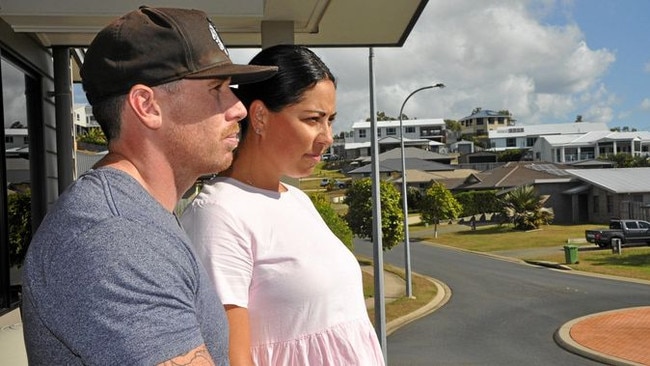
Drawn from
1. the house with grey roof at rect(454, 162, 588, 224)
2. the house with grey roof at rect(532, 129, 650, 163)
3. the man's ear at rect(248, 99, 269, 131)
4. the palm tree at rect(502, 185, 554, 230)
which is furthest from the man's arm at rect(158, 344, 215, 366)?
the house with grey roof at rect(532, 129, 650, 163)

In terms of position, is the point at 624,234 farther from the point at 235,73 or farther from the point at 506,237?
the point at 235,73

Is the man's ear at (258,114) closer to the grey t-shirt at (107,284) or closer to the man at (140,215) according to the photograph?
the man at (140,215)

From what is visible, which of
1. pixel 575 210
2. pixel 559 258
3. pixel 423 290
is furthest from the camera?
pixel 575 210

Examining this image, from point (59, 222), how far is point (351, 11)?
4.63 m

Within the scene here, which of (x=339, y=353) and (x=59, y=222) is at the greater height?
(x=59, y=222)

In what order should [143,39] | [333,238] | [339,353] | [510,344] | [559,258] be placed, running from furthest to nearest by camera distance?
1. [559,258]
2. [510,344]
3. [333,238]
4. [339,353]
5. [143,39]

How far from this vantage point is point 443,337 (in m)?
18.1

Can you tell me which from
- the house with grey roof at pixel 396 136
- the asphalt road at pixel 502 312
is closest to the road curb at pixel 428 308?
the asphalt road at pixel 502 312

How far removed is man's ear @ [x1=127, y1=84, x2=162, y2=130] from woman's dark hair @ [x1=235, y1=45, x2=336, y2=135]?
66 centimetres

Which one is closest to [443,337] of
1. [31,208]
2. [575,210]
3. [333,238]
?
[31,208]

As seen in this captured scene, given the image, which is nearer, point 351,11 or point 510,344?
point 351,11

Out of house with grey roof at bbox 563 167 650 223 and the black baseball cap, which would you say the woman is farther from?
house with grey roof at bbox 563 167 650 223

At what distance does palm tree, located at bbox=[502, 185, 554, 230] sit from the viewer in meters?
46.2

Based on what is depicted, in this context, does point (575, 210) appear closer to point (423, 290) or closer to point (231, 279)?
point (423, 290)
